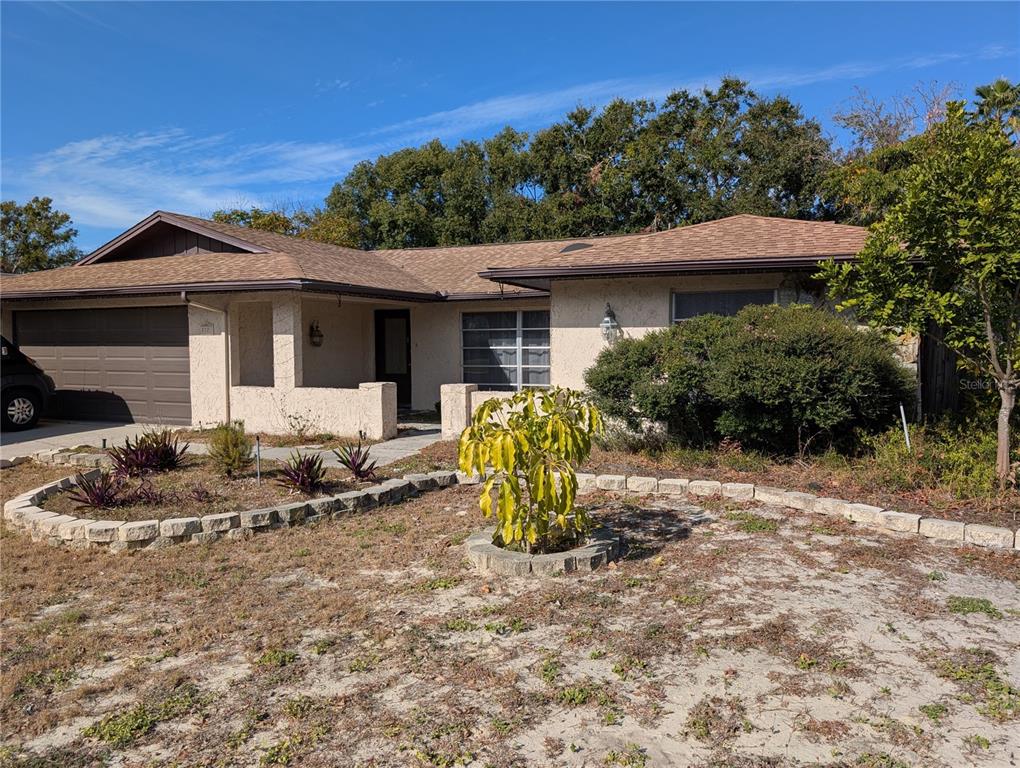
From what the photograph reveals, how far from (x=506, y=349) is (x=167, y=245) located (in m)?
7.58

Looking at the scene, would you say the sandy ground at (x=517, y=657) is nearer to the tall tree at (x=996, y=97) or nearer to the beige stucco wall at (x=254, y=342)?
the beige stucco wall at (x=254, y=342)

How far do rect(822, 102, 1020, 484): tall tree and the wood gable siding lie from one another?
473 inches

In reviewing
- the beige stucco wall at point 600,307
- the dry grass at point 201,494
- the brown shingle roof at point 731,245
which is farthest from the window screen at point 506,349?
the dry grass at point 201,494

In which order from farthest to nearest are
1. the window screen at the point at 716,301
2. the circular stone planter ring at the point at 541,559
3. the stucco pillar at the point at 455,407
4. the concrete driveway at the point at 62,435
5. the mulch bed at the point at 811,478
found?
1. the concrete driveway at the point at 62,435
2. the stucco pillar at the point at 455,407
3. the window screen at the point at 716,301
4. the mulch bed at the point at 811,478
5. the circular stone planter ring at the point at 541,559

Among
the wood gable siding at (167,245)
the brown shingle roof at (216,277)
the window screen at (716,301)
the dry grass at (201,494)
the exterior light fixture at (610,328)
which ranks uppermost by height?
the wood gable siding at (167,245)

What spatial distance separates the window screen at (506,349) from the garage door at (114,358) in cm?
552

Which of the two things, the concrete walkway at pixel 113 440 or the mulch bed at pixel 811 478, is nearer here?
the mulch bed at pixel 811 478

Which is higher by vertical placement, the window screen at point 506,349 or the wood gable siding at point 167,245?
the wood gable siding at point 167,245

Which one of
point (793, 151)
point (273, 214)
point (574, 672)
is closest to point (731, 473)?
point (574, 672)

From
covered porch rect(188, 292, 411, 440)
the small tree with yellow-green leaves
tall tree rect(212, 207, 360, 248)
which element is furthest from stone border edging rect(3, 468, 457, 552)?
tall tree rect(212, 207, 360, 248)

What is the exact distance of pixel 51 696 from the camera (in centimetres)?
392

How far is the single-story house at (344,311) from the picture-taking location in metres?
11.2

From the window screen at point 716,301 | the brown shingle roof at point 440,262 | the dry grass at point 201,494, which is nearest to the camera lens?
the dry grass at point 201,494

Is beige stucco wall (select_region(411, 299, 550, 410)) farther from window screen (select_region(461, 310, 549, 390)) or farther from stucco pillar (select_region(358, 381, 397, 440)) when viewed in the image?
stucco pillar (select_region(358, 381, 397, 440))
